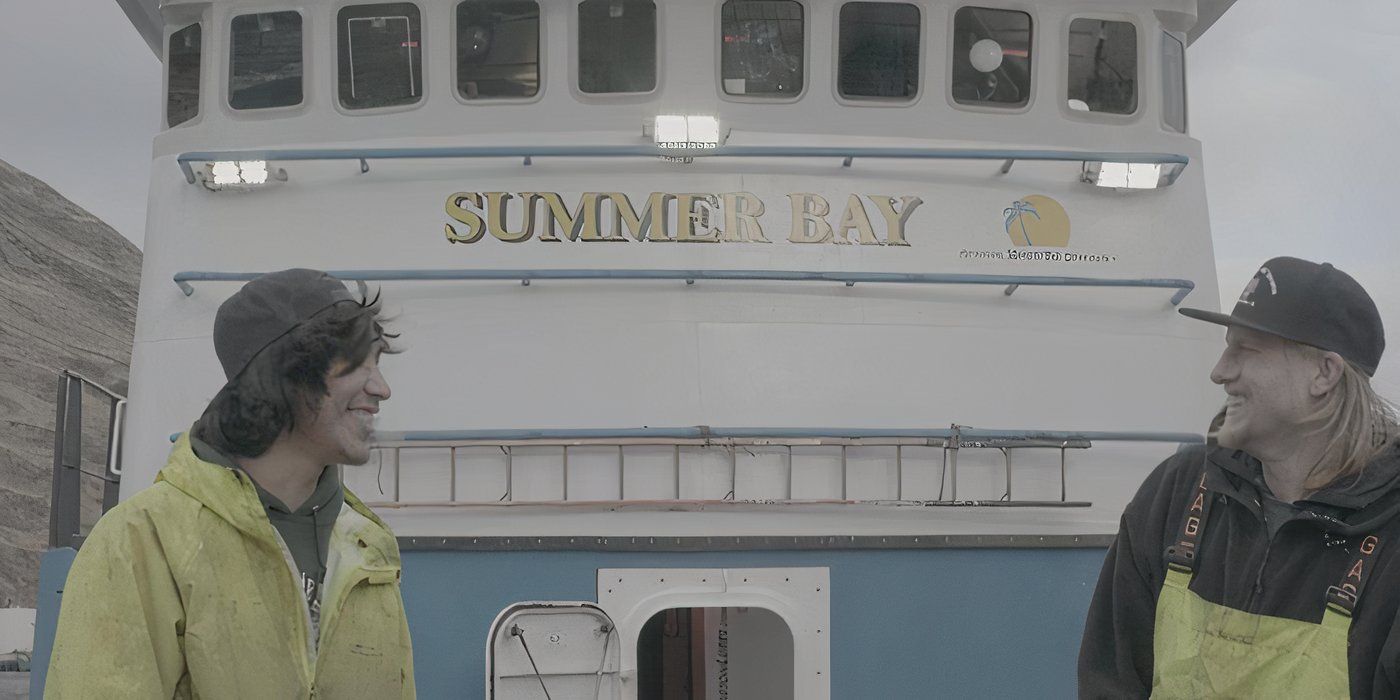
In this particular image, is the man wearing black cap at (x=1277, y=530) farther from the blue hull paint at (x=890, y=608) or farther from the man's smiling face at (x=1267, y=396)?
the blue hull paint at (x=890, y=608)

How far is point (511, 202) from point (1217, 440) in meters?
4.67

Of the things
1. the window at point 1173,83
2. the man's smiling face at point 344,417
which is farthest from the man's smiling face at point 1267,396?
the window at point 1173,83

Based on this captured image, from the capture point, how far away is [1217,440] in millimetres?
3271

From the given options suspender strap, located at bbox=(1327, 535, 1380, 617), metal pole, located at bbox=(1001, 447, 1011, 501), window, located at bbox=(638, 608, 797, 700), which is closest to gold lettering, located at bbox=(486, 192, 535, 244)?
window, located at bbox=(638, 608, 797, 700)

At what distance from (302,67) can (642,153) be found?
1.90 metres

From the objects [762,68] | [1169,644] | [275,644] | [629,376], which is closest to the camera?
[275,644]


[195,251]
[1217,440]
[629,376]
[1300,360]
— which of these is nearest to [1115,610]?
[1217,440]

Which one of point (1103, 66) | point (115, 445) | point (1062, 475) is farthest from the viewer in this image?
point (115, 445)

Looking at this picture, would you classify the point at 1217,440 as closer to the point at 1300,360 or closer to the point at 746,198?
the point at 1300,360

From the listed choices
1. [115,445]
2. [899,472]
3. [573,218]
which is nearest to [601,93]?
[573,218]

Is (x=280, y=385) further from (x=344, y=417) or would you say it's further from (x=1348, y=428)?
(x=1348, y=428)

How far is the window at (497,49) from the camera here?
7.61 meters

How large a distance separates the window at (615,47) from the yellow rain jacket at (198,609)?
5004mm

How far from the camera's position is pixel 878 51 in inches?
304
